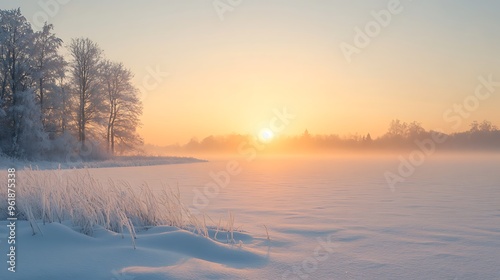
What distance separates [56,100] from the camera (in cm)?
2378

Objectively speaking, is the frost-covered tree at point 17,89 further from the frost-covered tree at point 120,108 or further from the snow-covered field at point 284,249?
the snow-covered field at point 284,249

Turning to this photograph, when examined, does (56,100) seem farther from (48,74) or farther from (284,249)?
(284,249)

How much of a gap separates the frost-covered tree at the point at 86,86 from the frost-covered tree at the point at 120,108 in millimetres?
1333

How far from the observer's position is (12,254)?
2.93 m

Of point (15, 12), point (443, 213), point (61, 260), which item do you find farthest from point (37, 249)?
point (15, 12)

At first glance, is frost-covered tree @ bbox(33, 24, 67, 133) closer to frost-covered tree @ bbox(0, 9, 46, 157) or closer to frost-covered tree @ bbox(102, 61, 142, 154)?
frost-covered tree @ bbox(0, 9, 46, 157)

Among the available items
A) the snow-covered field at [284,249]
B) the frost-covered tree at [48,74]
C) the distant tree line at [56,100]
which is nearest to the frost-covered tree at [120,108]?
the distant tree line at [56,100]

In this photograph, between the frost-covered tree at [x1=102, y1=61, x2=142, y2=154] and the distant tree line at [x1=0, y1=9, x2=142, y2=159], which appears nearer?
the distant tree line at [x1=0, y1=9, x2=142, y2=159]

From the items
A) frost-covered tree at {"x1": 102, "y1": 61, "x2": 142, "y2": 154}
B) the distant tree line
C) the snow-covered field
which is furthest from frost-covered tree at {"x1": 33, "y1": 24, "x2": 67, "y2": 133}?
the snow-covered field

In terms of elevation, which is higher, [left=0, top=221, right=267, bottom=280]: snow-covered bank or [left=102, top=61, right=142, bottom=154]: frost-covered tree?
[left=102, top=61, right=142, bottom=154]: frost-covered tree

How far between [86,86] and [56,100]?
4280mm

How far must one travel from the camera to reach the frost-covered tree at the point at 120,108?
1175 inches

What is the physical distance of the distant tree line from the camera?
70.5 feet

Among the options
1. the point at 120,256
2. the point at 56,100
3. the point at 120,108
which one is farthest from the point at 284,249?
the point at 120,108
